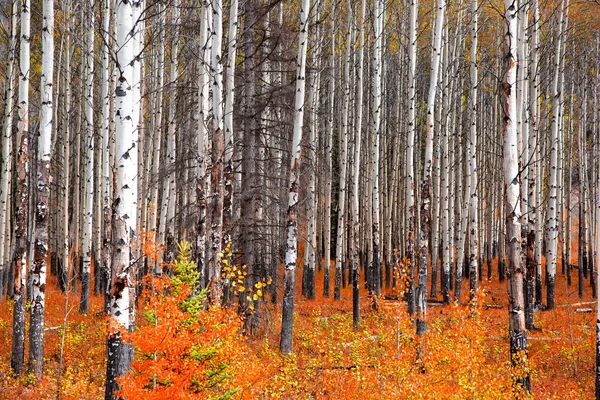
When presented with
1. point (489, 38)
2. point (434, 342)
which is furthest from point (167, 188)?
point (489, 38)

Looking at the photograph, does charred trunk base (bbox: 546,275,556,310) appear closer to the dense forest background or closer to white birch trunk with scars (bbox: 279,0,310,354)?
the dense forest background

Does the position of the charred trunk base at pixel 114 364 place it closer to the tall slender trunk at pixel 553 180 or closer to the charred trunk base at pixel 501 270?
the tall slender trunk at pixel 553 180

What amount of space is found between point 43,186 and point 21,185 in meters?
0.79

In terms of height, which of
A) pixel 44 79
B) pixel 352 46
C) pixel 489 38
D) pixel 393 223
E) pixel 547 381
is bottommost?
pixel 547 381

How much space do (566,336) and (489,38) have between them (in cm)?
1563

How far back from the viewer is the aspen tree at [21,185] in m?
8.17

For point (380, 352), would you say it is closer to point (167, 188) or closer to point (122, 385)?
point (122, 385)

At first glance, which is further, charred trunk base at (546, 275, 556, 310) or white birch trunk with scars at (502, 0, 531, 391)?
charred trunk base at (546, 275, 556, 310)

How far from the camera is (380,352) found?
11531 mm

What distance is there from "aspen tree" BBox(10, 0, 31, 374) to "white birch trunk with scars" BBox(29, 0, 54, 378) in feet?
1.26

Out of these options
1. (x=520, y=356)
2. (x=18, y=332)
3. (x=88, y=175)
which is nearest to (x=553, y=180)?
(x=520, y=356)

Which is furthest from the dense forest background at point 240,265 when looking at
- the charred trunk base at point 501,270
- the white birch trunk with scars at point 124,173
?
the charred trunk base at point 501,270

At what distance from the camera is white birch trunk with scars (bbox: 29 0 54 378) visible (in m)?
7.86

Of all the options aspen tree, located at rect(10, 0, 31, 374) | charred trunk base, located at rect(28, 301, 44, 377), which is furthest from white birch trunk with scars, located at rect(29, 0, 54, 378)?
aspen tree, located at rect(10, 0, 31, 374)
